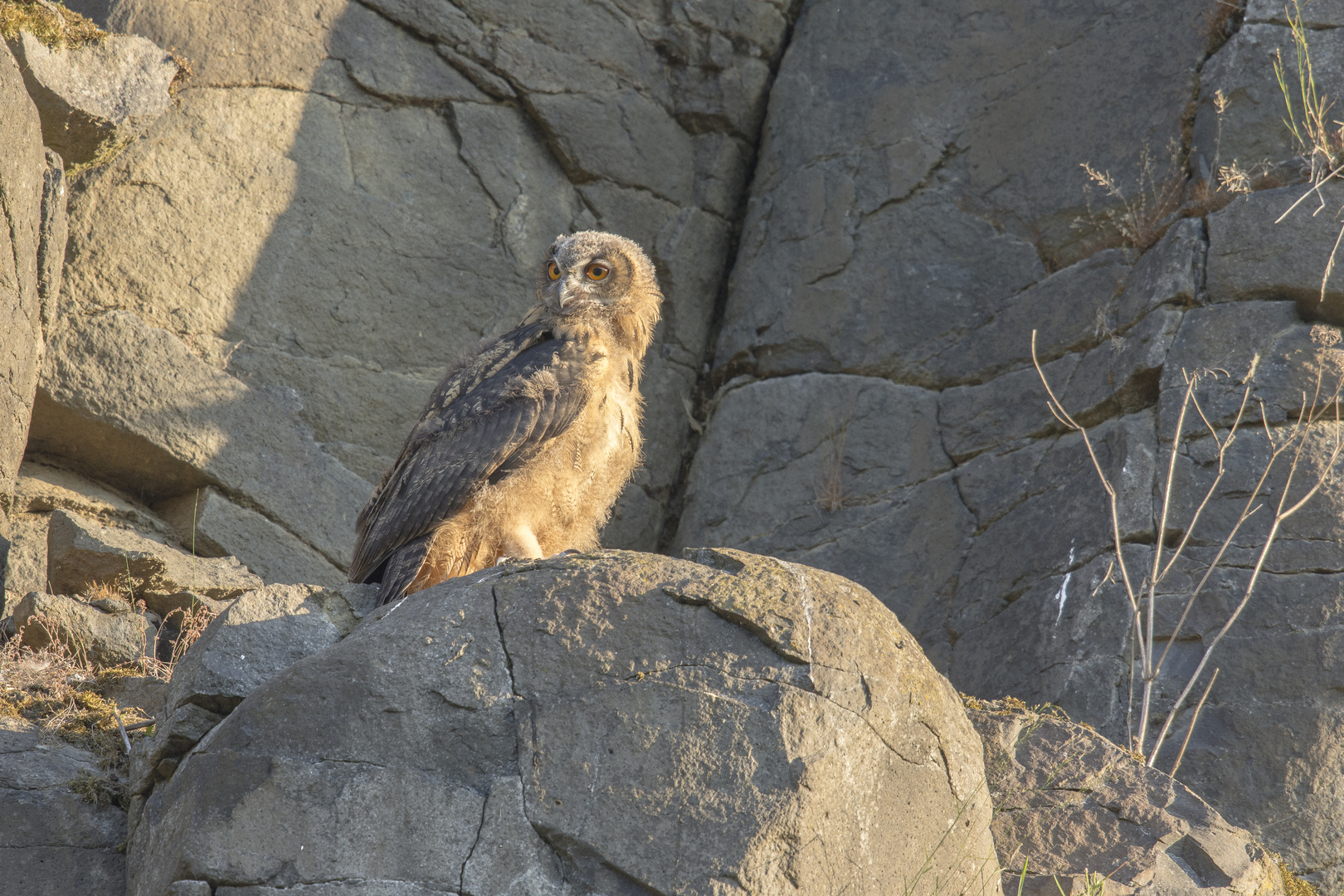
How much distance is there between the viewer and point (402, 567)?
423 cm

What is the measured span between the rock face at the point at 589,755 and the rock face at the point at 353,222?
3.97 metres

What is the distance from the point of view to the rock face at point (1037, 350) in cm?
526

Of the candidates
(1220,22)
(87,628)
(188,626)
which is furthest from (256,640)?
(1220,22)

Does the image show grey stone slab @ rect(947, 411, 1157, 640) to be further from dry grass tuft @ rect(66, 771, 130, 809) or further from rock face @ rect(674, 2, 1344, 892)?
dry grass tuft @ rect(66, 771, 130, 809)

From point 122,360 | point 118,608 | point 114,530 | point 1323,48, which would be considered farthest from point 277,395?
point 1323,48

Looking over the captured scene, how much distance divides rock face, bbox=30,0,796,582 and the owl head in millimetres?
2411

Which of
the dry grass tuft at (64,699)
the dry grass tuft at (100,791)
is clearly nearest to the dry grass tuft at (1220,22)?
the dry grass tuft at (64,699)

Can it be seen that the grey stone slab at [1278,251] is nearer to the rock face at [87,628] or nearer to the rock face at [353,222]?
the rock face at [353,222]

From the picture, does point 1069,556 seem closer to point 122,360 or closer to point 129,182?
point 122,360

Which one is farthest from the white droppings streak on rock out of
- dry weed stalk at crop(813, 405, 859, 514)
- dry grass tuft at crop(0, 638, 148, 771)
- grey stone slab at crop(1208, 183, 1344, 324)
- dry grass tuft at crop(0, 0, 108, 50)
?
dry grass tuft at crop(0, 0, 108, 50)

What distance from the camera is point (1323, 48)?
635 cm

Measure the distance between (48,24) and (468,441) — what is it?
360 centimetres

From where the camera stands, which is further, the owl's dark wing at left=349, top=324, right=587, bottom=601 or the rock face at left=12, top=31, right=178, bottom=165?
the rock face at left=12, top=31, right=178, bottom=165

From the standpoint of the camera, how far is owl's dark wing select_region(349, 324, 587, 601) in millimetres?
4445
